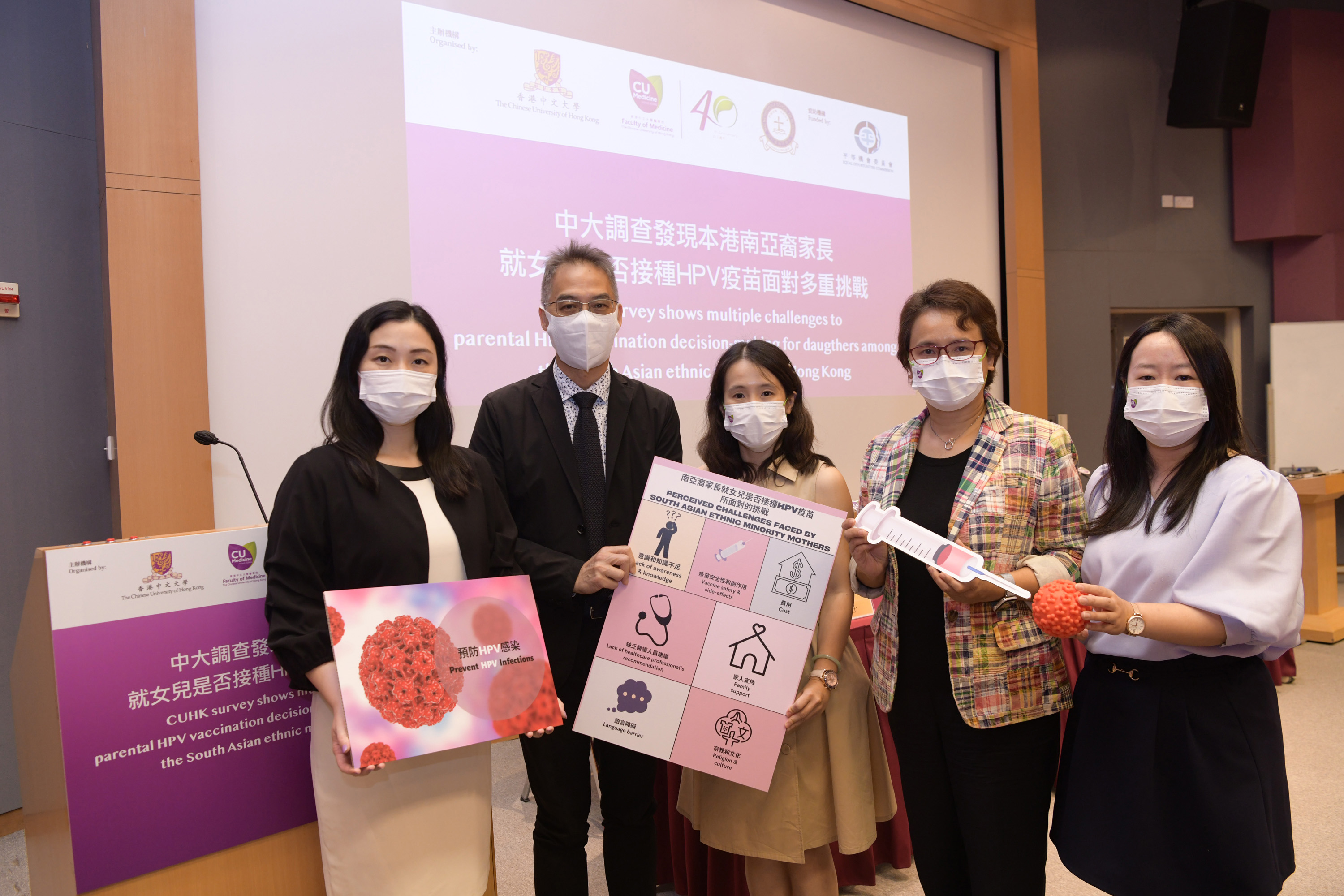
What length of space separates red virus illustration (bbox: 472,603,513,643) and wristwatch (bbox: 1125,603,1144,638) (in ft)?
3.58

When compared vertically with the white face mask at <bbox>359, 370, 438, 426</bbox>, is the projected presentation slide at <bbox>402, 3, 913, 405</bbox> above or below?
above

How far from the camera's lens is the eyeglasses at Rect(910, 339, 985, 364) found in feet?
5.15

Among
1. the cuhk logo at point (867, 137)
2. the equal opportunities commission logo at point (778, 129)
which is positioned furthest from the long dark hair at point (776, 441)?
the cuhk logo at point (867, 137)

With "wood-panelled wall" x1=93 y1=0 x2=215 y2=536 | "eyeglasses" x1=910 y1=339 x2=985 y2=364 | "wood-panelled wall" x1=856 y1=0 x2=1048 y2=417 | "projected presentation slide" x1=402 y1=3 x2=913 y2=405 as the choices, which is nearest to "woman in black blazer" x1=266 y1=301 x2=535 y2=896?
"eyeglasses" x1=910 y1=339 x2=985 y2=364

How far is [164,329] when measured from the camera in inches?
109

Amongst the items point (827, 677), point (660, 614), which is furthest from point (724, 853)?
point (660, 614)

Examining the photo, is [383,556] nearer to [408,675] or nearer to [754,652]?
[408,675]

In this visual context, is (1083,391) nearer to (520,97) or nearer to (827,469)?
(520,97)

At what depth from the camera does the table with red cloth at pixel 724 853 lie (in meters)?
2.22

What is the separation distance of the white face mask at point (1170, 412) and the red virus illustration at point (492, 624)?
1253mm

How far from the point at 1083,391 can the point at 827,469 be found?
223 inches

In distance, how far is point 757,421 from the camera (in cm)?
174

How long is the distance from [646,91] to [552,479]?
9.02 feet

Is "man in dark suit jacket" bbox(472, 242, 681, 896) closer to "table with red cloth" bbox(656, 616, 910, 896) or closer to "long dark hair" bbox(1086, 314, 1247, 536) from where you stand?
"table with red cloth" bbox(656, 616, 910, 896)
